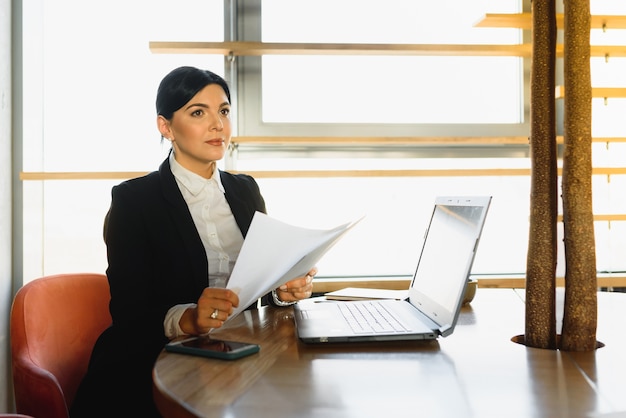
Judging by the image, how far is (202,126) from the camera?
1723 mm

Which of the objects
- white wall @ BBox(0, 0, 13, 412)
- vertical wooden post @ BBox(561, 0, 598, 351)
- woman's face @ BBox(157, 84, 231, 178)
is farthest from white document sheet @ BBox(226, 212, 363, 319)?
white wall @ BBox(0, 0, 13, 412)

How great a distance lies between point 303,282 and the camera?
5.00 ft

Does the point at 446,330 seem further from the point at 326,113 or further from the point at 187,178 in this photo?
the point at 326,113

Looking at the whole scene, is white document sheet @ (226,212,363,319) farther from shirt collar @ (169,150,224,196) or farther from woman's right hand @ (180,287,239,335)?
shirt collar @ (169,150,224,196)

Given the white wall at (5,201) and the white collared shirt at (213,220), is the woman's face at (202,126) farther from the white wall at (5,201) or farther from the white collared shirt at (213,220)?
the white wall at (5,201)

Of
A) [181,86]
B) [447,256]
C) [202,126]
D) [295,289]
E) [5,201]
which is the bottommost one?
[295,289]

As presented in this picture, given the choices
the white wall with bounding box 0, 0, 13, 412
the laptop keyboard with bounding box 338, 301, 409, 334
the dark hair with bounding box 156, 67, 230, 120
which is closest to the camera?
the laptop keyboard with bounding box 338, 301, 409, 334

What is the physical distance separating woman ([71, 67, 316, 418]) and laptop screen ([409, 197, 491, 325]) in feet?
1.03

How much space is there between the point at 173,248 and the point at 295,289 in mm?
340

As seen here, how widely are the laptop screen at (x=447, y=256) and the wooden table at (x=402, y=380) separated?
0.08m

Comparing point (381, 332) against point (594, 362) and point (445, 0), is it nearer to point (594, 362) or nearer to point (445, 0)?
point (594, 362)

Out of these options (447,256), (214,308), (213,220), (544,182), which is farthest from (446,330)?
(213,220)

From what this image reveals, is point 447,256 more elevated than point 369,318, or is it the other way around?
point 447,256

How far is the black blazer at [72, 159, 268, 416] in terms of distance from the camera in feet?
4.46
